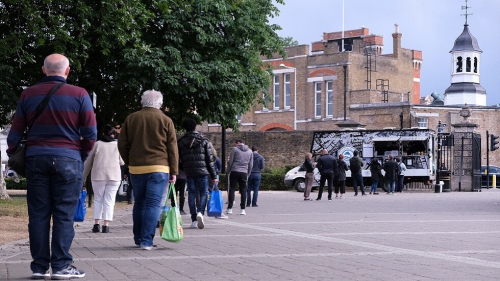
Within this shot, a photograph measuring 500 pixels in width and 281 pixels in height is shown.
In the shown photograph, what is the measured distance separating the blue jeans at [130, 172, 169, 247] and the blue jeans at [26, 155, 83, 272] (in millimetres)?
2854

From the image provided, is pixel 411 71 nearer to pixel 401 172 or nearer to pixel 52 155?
pixel 401 172

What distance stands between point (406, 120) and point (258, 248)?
53.2 meters

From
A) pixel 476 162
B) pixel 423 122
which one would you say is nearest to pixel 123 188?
pixel 476 162

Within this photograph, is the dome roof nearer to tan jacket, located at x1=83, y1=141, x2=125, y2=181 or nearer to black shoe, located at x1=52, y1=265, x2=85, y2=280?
tan jacket, located at x1=83, y1=141, x2=125, y2=181

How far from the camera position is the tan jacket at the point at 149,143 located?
11422 millimetres

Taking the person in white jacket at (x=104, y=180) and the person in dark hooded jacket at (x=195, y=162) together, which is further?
the person in dark hooded jacket at (x=195, y=162)

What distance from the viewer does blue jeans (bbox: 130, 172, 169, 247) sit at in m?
11.3

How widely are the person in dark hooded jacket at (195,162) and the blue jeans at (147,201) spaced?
171 inches

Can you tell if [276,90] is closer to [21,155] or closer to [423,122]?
[423,122]

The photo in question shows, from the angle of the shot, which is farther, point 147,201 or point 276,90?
point 276,90

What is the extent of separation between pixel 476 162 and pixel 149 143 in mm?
36128

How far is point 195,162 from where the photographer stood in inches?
628

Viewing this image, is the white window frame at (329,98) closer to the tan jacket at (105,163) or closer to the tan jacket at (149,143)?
the tan jacket at (105,163)

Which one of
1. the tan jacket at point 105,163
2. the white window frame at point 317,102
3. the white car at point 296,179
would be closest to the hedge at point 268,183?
the white car at point 296,179
